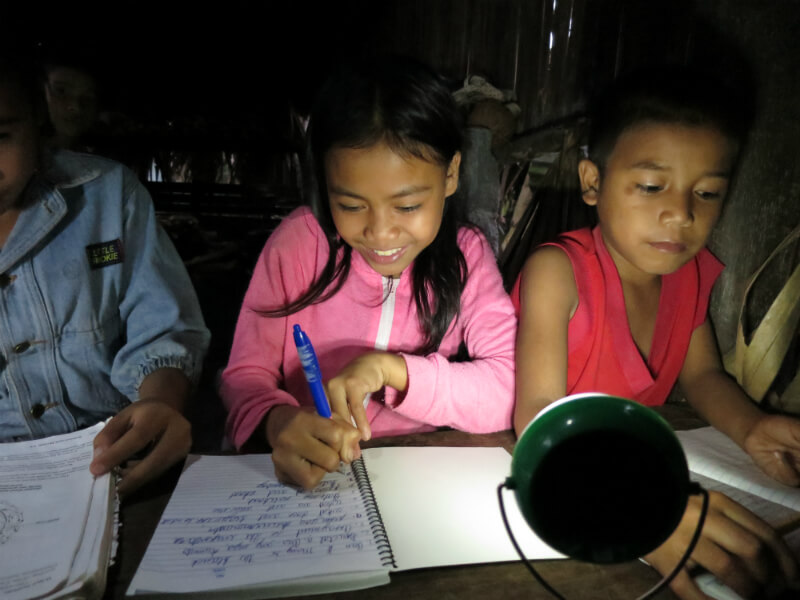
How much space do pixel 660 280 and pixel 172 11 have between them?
49.7 inches

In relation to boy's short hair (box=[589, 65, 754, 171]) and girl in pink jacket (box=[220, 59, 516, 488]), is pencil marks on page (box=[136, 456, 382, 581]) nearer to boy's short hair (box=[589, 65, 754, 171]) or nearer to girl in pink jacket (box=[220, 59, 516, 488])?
girl in pink jacket (box=[220, 59, 516, 488])

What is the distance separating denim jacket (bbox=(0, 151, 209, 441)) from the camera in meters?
1.00

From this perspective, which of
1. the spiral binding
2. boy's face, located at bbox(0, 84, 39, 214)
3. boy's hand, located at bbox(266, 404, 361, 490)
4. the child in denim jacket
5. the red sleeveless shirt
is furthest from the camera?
the red sleeveless shirt

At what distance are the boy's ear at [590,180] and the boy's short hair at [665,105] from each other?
13 millimetres

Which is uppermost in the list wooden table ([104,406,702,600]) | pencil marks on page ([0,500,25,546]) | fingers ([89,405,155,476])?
fingers ([89,405,155,476])

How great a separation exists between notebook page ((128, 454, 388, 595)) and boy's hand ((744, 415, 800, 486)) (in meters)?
0.72

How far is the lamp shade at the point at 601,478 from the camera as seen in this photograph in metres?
0.53

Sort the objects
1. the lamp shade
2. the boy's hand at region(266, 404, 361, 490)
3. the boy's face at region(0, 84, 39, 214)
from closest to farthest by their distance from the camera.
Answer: the lamp shade < the boy's hand at region(266, 404, 361, 490) < the boy's face at region(0, 84, 39, 214)

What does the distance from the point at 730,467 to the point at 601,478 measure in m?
0.54

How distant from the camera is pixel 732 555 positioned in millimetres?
630

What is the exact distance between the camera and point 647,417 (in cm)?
53

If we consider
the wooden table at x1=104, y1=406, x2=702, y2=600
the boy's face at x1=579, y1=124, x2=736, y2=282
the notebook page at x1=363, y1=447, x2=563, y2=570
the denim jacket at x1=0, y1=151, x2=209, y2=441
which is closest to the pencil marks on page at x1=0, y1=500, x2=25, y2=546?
the wooden table at x1=104, y1=406, x2=702, y2=600

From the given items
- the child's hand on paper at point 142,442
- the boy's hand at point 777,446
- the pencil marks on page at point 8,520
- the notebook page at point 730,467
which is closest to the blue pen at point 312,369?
the child's hand on paper at point 142,442

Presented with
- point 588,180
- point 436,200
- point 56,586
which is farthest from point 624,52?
point 56,586
